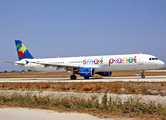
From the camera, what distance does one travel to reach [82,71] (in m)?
31.5

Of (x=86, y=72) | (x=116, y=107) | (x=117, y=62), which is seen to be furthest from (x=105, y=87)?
(x=117, y=62)

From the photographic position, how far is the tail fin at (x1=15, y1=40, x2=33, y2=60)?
3994 cm

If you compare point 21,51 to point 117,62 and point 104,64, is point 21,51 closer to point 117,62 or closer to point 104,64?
point 104,64

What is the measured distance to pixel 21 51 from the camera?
4009 cm

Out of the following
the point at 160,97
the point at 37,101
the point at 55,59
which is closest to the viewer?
the point at 160,97

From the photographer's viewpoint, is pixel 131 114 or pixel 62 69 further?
pixel 62 69

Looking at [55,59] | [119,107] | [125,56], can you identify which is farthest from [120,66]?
[119,107]

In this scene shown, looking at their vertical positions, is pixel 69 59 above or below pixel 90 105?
above

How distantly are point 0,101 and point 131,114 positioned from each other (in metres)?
8.38

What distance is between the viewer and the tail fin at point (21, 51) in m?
39.9

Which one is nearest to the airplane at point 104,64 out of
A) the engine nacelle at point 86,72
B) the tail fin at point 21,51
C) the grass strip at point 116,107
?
the engine nacelle at point 86,72

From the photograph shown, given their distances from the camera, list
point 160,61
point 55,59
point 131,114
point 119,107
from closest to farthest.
→ point 131,114 → point 119,107 → point 160,61 → point 55,59

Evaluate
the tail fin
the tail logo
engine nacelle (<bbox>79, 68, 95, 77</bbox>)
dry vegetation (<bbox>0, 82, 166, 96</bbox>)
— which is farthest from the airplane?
dry vegetation (<bbox>0, 82, 166, 96</bbox>)

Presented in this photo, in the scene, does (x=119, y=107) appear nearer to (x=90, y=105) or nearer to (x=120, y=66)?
(x=90, y=105)
